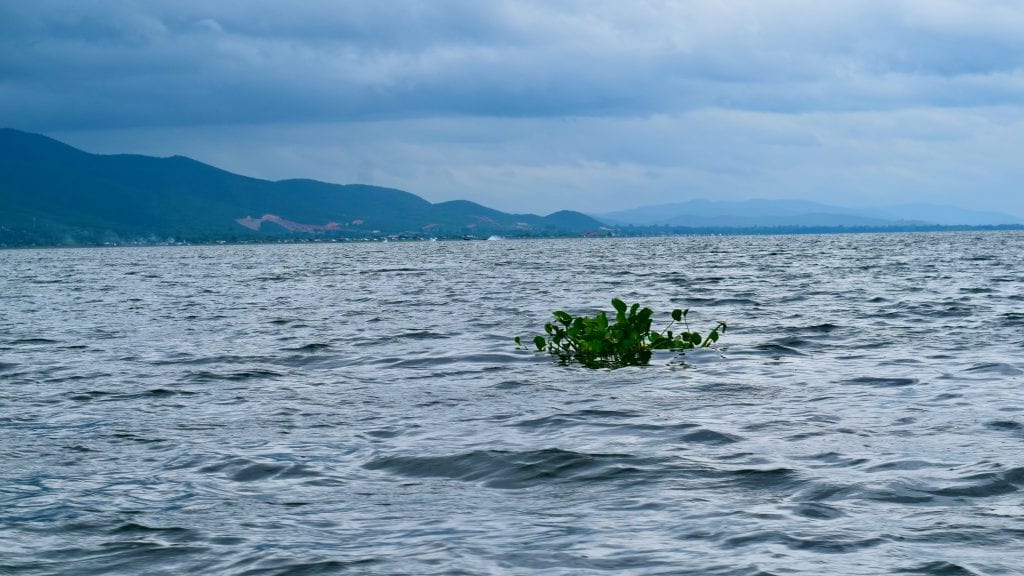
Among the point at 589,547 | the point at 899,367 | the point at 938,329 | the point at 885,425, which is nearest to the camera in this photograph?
the point at 589,547

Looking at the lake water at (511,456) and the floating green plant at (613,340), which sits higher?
the floating green plant at (613,340)

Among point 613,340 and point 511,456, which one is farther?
point 613,340

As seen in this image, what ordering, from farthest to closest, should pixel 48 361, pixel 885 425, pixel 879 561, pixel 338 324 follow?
1. pixel 338 324
2. pixel 48 361
3. pixel 885 425
4. pixel 879 561

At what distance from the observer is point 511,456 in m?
12.6

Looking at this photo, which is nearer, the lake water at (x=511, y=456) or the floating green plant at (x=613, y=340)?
the lake water at (x=511, y=456)

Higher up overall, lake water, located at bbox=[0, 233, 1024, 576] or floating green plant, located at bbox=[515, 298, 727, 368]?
floating green plant, located at bbox=[515, 298, 727, 368]

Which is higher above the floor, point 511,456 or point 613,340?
point 613,340

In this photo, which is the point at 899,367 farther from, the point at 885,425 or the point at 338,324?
the point at 338,324

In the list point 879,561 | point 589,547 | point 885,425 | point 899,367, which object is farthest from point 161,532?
point 899,367

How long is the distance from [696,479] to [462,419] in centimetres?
496

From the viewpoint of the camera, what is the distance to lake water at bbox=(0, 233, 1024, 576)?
8.68 meters

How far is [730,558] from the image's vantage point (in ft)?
27.3

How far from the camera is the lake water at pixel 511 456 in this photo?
8680mm

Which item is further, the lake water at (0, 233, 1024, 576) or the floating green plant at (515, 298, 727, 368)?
the floating green plant at (515, 298, 727, 368)
